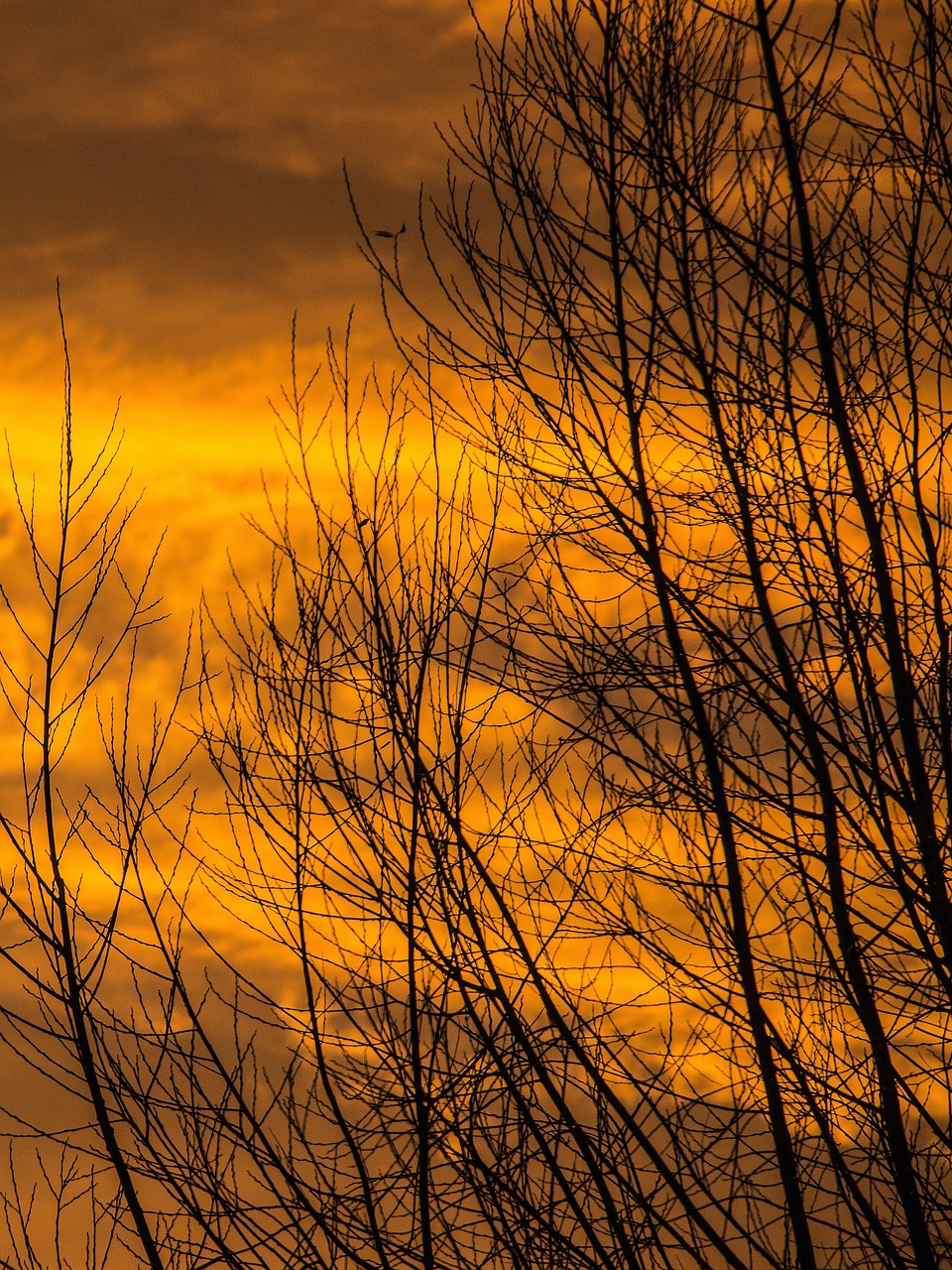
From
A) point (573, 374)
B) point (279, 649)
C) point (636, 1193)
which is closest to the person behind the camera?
point (636, 1193)

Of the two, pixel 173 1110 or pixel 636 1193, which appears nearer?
pixel 636 1193

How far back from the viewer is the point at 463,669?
4590mm

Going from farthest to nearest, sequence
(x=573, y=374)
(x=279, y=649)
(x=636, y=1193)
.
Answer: (x=279, y=649)
(x=573, y=374)
(x=636, y=1193)

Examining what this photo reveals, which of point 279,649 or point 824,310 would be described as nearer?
point 824,310

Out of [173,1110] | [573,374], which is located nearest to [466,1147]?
[173,1110]

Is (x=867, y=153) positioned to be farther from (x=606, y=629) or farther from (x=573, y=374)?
(x=606, y=629)

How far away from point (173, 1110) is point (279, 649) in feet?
5.21

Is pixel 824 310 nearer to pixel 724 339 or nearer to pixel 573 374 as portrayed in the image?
pixel 724 339

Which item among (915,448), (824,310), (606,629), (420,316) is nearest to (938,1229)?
(606,629)

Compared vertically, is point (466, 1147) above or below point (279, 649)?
below

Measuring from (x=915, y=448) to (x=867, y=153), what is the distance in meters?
1.05

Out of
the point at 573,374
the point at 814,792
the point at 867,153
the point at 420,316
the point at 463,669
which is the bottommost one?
the point at 814,792

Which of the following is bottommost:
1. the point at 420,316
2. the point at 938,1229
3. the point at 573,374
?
the point at 938,1229

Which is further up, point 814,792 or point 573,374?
point 573,374
